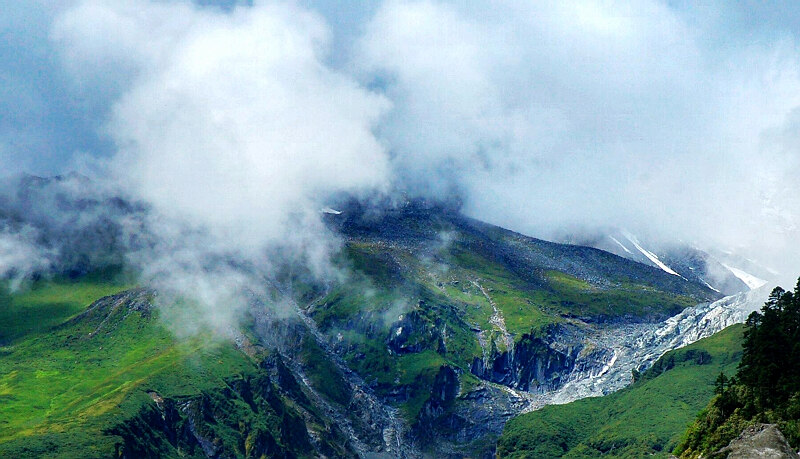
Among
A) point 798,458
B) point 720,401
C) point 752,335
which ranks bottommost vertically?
point 798,458

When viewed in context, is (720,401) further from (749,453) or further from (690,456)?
(749,453)

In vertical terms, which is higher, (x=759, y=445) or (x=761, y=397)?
(x=761, y=397)

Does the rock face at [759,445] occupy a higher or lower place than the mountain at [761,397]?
lower

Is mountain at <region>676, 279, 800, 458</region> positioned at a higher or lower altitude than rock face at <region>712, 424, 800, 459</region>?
higher

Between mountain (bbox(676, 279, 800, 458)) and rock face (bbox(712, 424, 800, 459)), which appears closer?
rock face (bbox(712, 424, 800, 459))

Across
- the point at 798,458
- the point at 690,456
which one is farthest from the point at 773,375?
the point at 798,458

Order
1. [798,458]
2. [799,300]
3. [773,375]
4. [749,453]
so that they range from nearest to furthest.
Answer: [798,458] < [749,453] < [773,375] < [799,300]

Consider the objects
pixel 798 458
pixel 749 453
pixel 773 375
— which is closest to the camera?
pixel 798 458

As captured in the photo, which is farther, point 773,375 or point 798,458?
point 773,375
